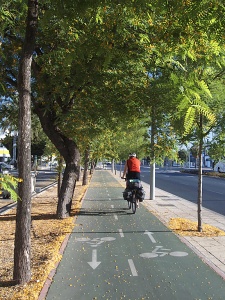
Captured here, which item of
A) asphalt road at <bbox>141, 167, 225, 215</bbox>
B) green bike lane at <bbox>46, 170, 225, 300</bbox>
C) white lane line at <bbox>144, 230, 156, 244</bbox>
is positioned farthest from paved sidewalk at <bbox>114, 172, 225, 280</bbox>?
asphalt road at <bbox>141, 167, 225, 215</bbox>

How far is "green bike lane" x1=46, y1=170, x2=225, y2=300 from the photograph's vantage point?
5.05 metres

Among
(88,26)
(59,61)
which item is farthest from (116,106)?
(88,26)

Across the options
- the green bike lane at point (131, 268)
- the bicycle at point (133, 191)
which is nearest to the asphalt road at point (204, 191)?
the bicycle at point (133, 191)

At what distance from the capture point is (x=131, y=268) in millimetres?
6133

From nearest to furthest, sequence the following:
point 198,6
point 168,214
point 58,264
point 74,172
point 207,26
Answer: point 198,6 < point 207,26 < point 58,264 < point 74,172 < point 168,214

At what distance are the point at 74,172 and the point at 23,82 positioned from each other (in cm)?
629

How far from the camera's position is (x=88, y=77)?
921 centimetres

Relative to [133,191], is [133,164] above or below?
above

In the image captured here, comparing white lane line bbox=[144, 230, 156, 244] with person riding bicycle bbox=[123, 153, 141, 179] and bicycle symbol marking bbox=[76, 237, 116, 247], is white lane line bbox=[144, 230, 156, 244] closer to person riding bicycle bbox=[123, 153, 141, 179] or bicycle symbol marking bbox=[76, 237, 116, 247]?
bicycle symbol marking bbox=[76, 237, 116, 247]

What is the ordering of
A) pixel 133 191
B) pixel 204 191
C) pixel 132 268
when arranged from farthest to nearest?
pixel 204 191 < pixel 133 191 < pixel 132 268

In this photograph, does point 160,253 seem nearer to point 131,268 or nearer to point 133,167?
point 131,268

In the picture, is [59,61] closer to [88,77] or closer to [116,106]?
[88,77]

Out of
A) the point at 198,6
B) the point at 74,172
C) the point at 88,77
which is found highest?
the point at 88,77

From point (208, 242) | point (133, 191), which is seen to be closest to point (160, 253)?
point (208, 242)
